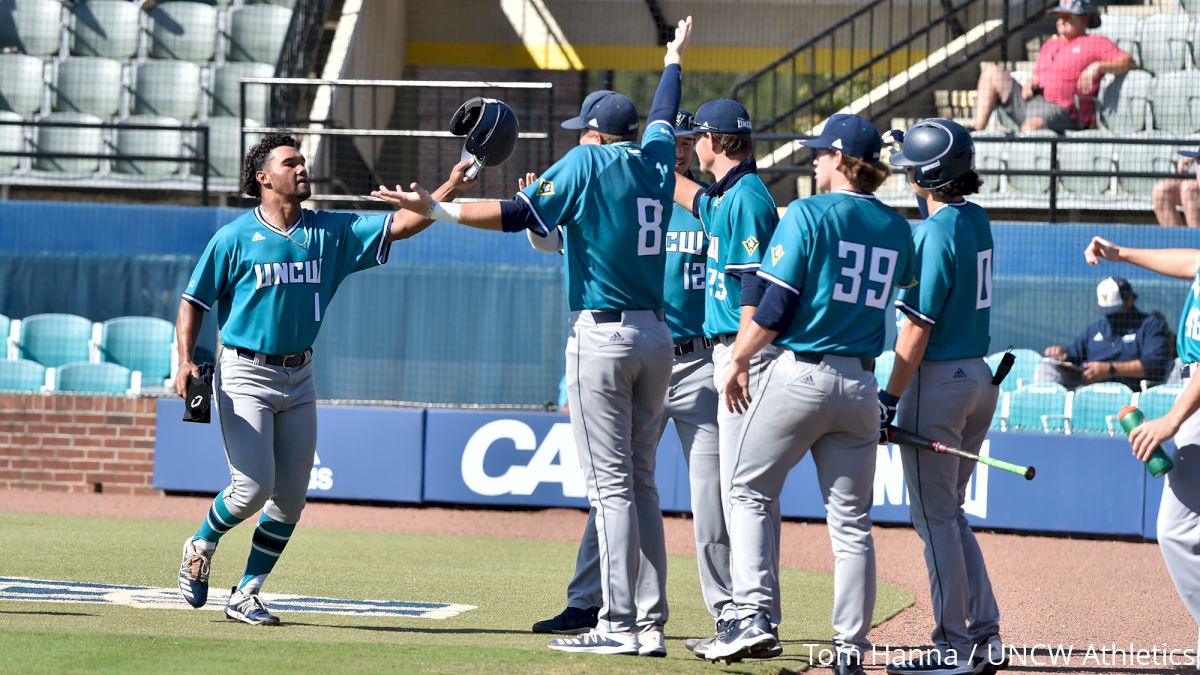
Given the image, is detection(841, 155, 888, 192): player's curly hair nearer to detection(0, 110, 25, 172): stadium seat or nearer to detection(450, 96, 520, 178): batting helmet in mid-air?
detection(450, 96, 520, 178): batting helmet in mid-air

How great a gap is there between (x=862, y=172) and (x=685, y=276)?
1308 mm

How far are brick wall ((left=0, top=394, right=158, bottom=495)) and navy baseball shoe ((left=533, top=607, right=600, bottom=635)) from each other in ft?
22.2

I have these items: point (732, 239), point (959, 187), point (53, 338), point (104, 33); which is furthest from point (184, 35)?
point (959, 187)

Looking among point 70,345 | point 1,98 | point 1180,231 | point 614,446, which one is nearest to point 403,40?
point 1,98

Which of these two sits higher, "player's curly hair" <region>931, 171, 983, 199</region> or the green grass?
"player's curly hair" <region>931, 171, 983, 199</region>

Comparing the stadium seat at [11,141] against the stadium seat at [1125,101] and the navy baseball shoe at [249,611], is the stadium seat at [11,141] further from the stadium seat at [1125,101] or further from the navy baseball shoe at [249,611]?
the stadium seat at [1125,101]

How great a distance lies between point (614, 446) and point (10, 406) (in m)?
8.24

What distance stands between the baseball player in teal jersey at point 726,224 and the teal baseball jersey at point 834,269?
11.3 inches

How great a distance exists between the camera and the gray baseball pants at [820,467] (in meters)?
5.16

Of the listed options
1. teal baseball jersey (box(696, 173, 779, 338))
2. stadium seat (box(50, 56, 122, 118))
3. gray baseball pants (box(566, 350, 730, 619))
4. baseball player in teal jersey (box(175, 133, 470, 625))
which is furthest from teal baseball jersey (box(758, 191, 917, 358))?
stadium seat (box(50, 56, 122, 118))

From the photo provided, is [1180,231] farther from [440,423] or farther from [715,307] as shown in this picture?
[715,307]

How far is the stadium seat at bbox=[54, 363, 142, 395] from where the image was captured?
40.7ft

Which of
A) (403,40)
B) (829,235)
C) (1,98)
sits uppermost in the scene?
(403,40)

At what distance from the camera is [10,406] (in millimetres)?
12242
